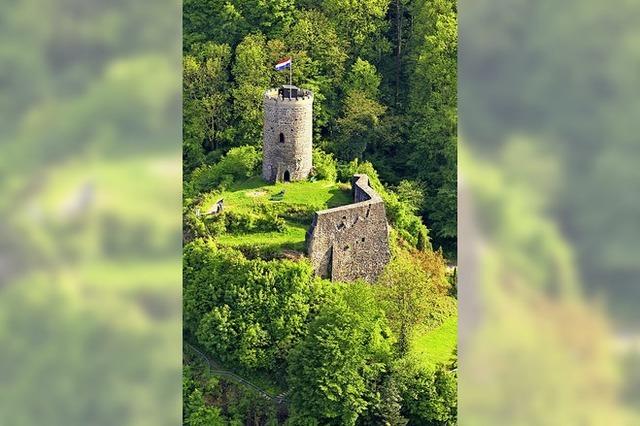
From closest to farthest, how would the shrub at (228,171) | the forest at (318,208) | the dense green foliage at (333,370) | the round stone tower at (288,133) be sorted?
the dense green foliage at (333,370) < the forest at (318,208) < the round stone tower at (288,133) < the shrub at (228,171)

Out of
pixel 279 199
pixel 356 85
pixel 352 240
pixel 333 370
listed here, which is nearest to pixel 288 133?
pixel 279 199

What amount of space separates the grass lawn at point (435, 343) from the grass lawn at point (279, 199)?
1.21 m

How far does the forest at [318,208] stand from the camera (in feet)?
38.5

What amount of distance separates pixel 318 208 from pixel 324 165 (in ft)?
1.59

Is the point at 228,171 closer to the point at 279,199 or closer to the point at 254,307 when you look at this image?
the point at 279,199

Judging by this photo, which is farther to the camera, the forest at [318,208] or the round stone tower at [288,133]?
A: the round stone tower at [288,133]

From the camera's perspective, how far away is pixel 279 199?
12289 mm

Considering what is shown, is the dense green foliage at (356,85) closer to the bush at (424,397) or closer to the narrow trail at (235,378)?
the bush at (424,397)

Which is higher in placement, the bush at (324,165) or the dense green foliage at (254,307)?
the bush at (324,165)

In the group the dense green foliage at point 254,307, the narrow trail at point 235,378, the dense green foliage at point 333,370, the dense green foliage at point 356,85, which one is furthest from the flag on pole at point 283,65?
the narrow trail at point 235,378
